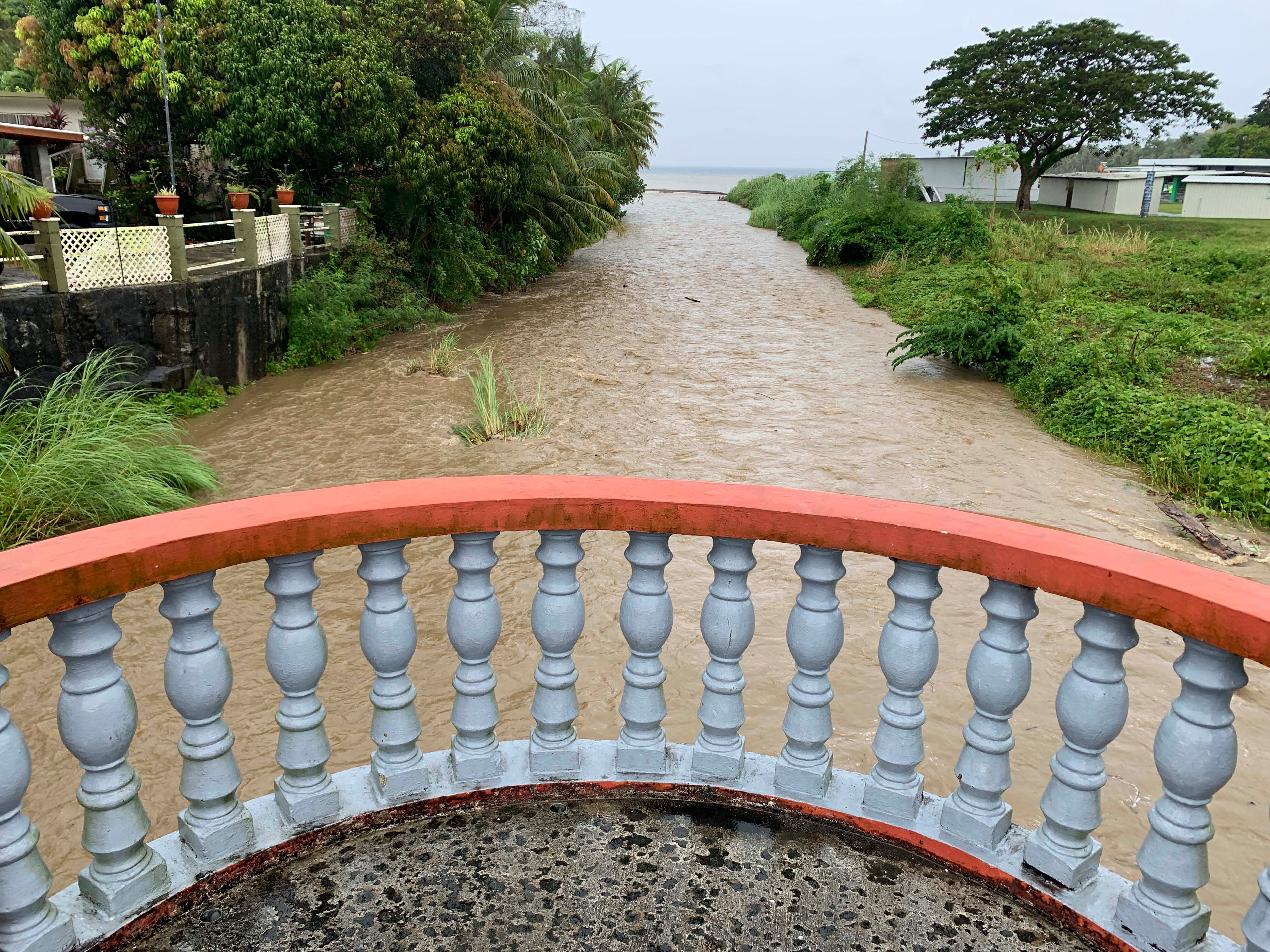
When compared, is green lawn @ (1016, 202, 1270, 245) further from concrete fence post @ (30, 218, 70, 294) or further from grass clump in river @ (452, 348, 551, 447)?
concrete fence post @ (30, 218, 70, 294)

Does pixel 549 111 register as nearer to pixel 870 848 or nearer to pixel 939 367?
pixel 939 367

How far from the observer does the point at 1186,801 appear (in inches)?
65.9

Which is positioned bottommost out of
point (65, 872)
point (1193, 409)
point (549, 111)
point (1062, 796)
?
point (65, 872)

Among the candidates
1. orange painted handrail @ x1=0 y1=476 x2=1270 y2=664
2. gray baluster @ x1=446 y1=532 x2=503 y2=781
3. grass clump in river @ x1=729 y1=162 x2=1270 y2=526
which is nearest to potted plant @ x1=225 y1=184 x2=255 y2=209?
grass clump in river @ x1=729 y1=162 x2=1270 y2=526

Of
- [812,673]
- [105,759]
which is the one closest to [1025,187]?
[812,673]

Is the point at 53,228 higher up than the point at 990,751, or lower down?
higher up

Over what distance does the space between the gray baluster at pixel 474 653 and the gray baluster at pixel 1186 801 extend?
1.29 meters

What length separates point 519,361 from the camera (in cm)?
1558

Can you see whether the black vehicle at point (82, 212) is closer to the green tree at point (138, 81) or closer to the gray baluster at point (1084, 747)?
the green tree at point (138, 81)

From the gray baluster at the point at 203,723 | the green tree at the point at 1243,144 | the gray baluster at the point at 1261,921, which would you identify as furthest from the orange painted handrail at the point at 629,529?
the green tree at the point at 1243,144

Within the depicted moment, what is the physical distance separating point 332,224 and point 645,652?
1635 centimetres

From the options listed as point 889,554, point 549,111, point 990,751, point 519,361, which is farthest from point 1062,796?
point 549,111

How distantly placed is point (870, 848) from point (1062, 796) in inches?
16.5

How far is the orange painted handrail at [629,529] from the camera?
60.5 inches
